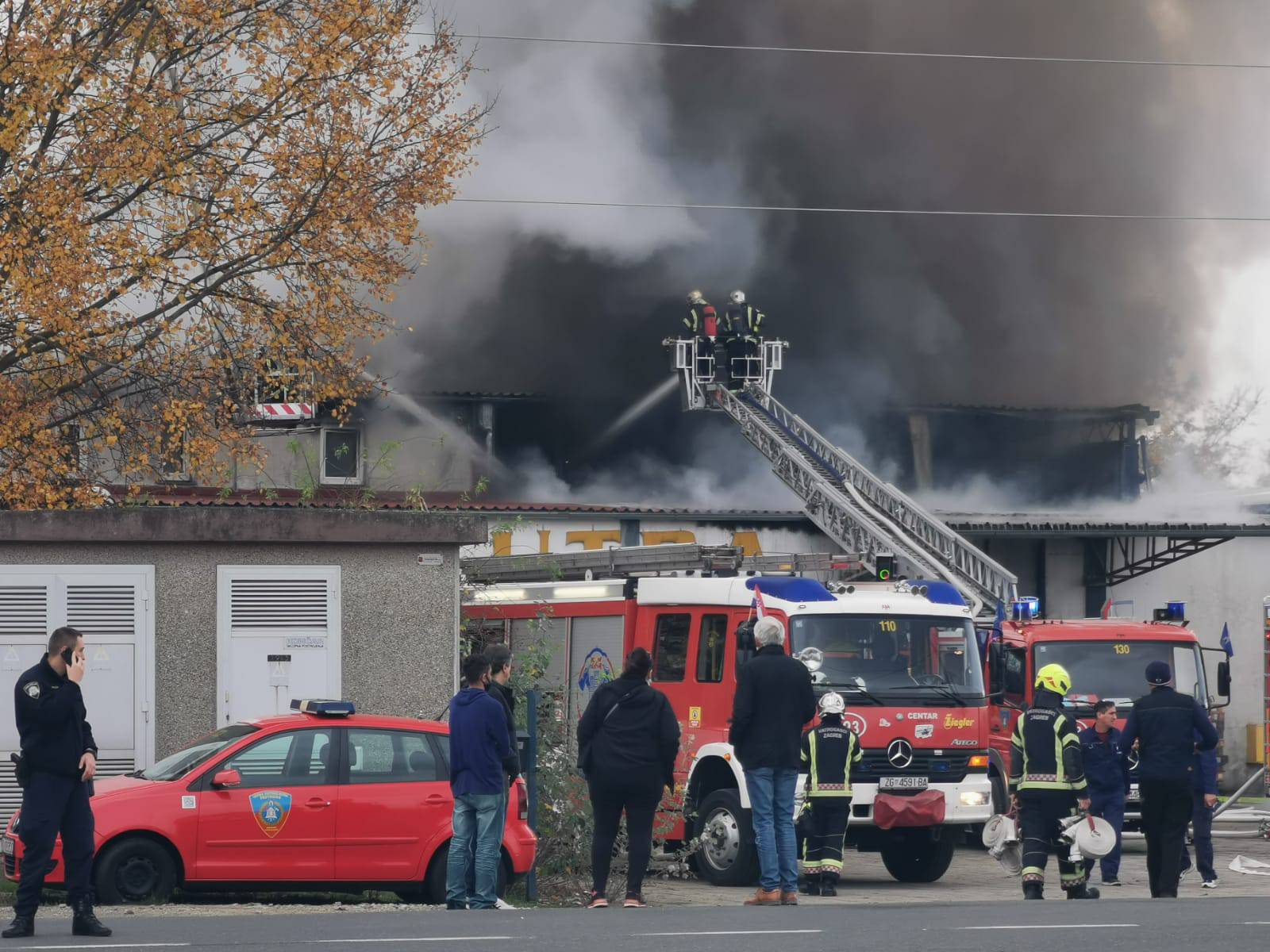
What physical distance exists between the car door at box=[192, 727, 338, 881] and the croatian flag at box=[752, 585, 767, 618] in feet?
13.6

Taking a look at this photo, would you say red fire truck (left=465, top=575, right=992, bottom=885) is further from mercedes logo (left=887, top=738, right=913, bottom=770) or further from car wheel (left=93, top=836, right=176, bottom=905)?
car wheel (left=93, top=836, right=176, bottom=905)

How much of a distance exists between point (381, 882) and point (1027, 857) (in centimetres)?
441

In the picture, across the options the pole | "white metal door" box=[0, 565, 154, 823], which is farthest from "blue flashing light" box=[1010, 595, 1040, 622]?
"white metal door" box=[0, 565, 154, 823]

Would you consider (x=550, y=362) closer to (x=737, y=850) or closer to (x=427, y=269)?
(x=427, y=269)

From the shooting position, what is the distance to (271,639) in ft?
47.0

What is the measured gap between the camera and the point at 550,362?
1512 inches

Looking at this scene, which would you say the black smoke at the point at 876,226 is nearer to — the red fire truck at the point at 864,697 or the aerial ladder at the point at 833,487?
the aerial ladder at the point at 833,487

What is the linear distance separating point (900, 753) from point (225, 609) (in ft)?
18.7

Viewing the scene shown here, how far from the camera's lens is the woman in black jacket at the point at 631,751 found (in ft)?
35.6

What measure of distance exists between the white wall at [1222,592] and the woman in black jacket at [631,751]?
930 inches

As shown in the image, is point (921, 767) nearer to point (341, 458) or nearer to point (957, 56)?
point (341, 458)

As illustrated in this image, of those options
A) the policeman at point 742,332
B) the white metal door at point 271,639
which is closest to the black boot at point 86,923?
the white metal door at point 271,639

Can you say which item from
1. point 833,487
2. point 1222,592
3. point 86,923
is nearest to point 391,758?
point 86,923

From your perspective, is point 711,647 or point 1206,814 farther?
point 711,647
